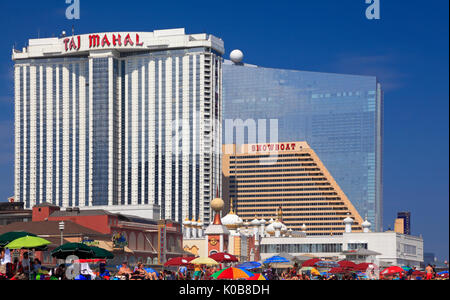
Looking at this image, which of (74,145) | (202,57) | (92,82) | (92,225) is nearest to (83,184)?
(74,145)

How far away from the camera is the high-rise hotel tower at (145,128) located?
192 metres

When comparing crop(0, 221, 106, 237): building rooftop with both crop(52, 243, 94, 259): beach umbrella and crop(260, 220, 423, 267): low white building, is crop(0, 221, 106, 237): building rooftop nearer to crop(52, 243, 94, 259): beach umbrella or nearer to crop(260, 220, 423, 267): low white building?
crop(260, 220, 423, 267): low white building

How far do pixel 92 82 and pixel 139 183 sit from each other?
24.5m

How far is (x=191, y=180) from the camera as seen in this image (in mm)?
191000

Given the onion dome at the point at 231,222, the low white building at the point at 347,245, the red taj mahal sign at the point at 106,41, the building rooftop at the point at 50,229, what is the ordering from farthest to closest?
1. the red taj mahal sign at the point at 106,41
2. the low white building at the point at 347,245
3. the onion dome at the point at 231,222
4. the building rooftop at the point at 50,229

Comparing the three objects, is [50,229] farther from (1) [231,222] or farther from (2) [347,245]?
(2) [347,245]

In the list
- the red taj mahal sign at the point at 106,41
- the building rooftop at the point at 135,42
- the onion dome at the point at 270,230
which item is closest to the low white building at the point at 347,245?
the onion dome at the point at 270,230

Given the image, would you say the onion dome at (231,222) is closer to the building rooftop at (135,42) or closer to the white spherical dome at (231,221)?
the white spherical dome at (231,221)

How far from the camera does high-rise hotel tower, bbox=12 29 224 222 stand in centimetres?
19238

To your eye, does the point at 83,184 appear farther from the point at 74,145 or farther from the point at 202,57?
the point at 202,57
